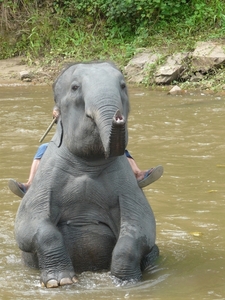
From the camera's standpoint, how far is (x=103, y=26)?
17797mm

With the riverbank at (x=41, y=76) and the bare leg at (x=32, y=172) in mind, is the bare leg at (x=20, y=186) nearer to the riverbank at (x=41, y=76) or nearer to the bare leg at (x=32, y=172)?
the bare leg at (x=32, y=172)

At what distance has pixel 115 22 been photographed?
1761cm

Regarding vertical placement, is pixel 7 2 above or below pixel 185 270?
below

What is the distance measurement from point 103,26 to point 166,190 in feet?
35.4

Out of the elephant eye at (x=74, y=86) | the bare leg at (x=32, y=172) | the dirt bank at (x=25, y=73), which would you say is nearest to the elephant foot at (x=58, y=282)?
the bare leg at (x=32, y=172)

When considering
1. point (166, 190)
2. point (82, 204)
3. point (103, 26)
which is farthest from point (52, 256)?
point (103, 26)

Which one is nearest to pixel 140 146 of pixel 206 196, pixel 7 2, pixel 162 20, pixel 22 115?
pixel 206 196

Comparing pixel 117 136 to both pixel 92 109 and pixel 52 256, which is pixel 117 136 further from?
pixel 52 256

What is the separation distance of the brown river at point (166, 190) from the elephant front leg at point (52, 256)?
59 millimetres

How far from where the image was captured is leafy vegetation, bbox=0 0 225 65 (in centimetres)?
1645

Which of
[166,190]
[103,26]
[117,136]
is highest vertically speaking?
[117,136]

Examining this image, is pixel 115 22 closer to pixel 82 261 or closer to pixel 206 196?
pixel 206 196

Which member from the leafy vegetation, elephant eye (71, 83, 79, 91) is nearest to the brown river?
elephant eye (71, 83, 79, 91)

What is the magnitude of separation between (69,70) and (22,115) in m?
7.15
